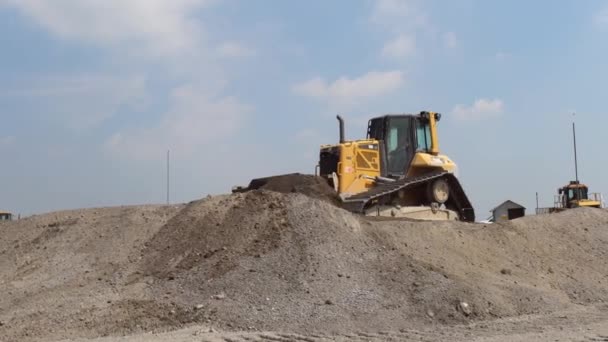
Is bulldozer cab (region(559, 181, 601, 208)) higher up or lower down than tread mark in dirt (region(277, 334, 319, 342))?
higher up

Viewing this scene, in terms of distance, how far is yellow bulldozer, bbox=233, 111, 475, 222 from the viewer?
14.4 metres

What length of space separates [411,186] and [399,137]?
57.2 inches

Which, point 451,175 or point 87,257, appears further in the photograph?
point 451,175

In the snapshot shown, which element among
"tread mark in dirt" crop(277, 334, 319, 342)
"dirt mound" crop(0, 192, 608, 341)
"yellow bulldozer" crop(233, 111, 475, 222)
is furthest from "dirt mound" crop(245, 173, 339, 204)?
"tread mark in dirt" crop(277, 334, 319, 342)

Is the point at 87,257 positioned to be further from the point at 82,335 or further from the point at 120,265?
the point at 82,335

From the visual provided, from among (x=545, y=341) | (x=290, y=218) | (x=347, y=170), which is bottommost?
(x=545, y=341)

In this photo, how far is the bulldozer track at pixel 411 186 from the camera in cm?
1364

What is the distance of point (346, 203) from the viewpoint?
13672 millimetres

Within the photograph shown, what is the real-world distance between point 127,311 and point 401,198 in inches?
312

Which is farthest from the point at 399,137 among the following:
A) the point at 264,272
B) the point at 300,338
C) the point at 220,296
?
the point at 300,338

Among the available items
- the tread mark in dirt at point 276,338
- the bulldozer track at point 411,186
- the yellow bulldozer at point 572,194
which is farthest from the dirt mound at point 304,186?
the yellow bulldozer at point 572,194

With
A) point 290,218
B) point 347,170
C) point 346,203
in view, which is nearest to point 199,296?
point 290,218

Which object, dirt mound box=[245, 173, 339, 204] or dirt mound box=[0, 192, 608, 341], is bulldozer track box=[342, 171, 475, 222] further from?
dirt mound box=[0, 192, 608, 341]

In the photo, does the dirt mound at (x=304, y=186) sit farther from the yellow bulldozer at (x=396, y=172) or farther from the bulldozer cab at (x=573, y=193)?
the bulldozer cab at (x=573, y=193)
